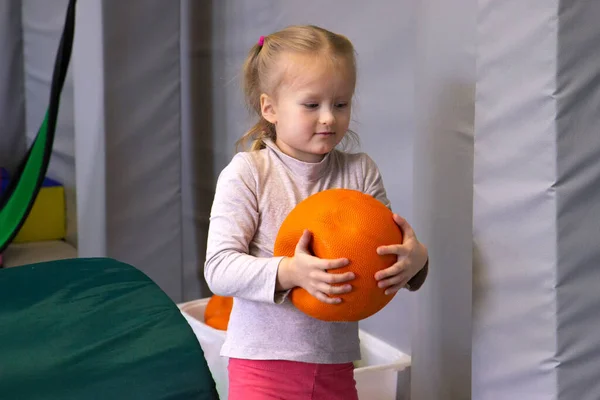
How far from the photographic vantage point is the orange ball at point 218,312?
2.12m

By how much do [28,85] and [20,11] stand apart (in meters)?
0.35

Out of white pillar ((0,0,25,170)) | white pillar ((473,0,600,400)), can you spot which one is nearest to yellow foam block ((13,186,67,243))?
white pillar ((0,0,25,170))

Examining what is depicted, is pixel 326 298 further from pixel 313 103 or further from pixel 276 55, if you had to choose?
pixel 276 55

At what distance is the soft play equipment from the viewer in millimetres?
3596

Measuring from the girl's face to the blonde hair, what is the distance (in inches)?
0.7

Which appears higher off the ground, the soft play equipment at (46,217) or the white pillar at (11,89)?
the white pillar at (11,89)

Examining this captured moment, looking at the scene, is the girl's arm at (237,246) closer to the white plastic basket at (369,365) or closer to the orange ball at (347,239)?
the orange ball at (347,239)

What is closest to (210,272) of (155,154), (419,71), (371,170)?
(371,170)

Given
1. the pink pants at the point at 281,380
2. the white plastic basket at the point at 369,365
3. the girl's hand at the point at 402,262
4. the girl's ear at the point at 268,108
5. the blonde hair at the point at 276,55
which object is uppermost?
the blonde hair at the point at 276,55

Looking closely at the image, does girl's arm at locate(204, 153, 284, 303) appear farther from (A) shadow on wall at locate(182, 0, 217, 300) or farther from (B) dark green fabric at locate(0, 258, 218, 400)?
(A) shadow on wall at locate(182, 0, 217, 300)

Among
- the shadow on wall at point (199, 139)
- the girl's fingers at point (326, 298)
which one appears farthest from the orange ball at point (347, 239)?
the shadow on wall at point (199, 139)

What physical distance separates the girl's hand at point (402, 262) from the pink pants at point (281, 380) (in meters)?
0.22

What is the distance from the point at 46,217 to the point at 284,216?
103 inches

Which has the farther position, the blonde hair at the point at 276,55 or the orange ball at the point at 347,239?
the blonde hair at the point at 276,55
